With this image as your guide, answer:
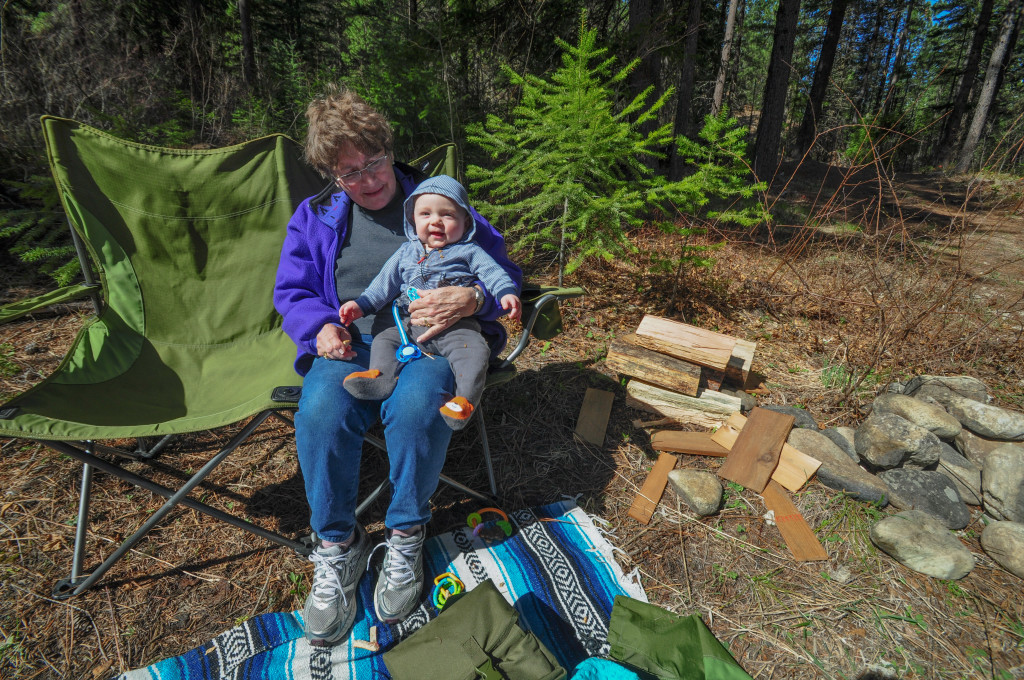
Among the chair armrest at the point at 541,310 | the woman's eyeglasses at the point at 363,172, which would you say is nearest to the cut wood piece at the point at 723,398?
the chair armrest at the point at 541,310

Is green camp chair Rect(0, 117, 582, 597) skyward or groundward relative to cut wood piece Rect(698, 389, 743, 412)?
skyward

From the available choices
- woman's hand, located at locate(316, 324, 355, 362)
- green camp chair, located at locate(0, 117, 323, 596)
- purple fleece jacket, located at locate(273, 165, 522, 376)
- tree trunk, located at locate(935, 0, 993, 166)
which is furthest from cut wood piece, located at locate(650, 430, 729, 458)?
tree trunk, located at locate(935, 0, 993, 166)

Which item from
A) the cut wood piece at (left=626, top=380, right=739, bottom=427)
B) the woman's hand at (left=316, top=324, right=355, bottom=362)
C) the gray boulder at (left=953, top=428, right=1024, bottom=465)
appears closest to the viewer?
the woman's hand at (left=316, top=324, right=355, bottom=362)

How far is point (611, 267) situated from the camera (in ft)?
13.2

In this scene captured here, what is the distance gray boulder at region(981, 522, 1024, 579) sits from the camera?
1.74m

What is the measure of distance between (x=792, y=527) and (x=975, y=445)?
1156mm

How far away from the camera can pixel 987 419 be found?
7.56ft

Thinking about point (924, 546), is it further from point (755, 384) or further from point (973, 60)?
point (973, 60)

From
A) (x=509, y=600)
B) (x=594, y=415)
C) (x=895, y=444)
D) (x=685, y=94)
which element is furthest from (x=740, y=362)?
(x=685, y=94)

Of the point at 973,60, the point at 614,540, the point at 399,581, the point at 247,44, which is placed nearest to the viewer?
the point at 399,581

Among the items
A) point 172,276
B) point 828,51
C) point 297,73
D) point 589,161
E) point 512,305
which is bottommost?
point 172,276

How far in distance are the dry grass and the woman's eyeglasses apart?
1268mm

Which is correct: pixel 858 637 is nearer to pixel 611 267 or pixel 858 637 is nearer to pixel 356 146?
pixel 356 146

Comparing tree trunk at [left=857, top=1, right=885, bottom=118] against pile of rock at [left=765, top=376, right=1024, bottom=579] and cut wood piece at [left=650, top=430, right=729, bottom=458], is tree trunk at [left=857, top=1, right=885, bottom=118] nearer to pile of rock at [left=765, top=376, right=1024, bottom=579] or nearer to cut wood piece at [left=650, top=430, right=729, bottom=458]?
pile of rock at [left=765, top=376, right=1024, bottom=579]
